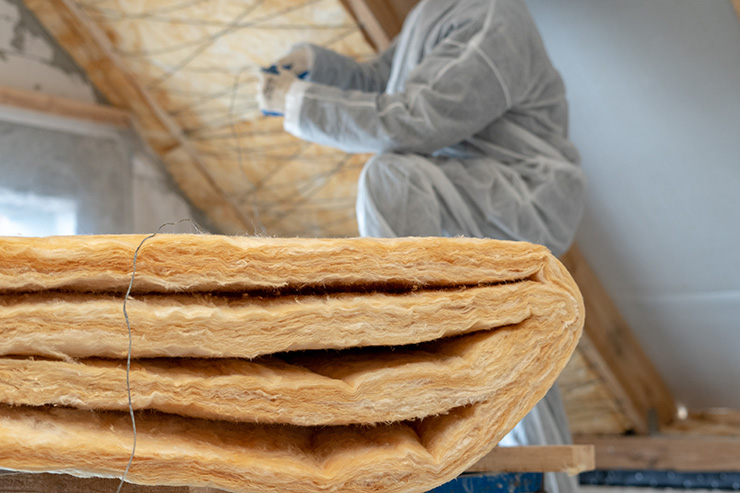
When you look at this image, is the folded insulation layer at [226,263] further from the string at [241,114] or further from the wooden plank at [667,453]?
the wooden plank at [667,453]

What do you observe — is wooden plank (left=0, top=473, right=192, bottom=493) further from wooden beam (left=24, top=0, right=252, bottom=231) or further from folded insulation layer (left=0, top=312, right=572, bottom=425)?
wooden beam (left=24, top=0, right=252, bottom=231)

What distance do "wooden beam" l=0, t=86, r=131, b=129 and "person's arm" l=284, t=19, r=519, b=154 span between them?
1615mm

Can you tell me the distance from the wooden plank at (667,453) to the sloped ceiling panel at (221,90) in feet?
3.96

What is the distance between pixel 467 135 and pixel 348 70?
0.51 meters

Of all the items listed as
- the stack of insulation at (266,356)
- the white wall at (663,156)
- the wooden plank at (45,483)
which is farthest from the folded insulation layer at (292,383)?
the white wall at (663,156)

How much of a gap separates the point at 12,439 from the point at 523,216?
99 cm

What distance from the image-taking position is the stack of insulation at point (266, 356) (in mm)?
474

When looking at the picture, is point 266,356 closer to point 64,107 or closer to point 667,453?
point 667,453

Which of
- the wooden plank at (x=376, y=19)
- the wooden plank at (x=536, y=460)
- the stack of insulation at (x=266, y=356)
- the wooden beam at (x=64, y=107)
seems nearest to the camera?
the stack of insulation at (x=266, y=356)

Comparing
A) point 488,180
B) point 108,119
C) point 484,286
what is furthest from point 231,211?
point 484,286

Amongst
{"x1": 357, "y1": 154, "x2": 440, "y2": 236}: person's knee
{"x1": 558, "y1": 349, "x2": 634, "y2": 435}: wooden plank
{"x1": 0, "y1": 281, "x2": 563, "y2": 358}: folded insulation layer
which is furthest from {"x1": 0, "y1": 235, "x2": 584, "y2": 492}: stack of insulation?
{"x1": 558, "y1": 349, "x2": 634, "y2": 435}: wooden plank

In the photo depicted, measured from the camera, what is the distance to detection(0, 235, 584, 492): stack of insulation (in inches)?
18.6

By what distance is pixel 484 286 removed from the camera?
0.56m

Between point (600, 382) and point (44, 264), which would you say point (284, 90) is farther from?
point (600, 382)
